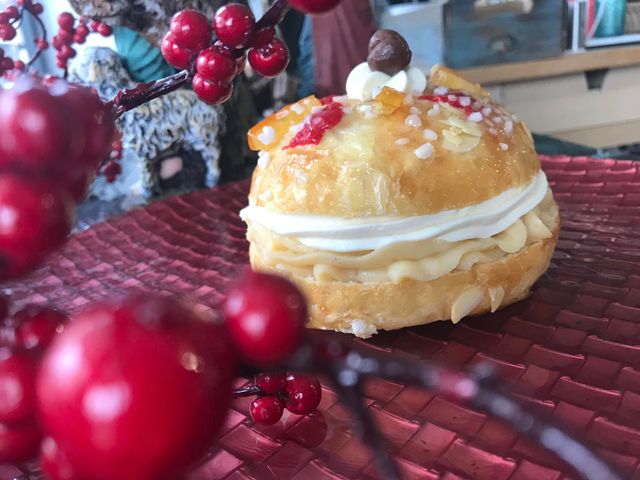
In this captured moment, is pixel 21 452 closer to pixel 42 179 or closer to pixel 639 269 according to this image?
pixel 42 179

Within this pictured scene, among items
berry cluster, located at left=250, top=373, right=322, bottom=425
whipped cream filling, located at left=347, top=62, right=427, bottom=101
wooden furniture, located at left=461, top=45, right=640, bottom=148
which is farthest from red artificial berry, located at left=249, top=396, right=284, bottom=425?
wooden furniture, located at left=461, top=45, right=640, bottom=148

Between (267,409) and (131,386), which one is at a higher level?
(131,386)

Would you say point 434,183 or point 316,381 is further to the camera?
point 434,183

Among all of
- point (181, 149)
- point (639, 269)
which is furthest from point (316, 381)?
point (181, 149)

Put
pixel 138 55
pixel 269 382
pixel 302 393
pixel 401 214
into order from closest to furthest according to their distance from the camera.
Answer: pixel 269 382
pixel 302 393
pixel 401 214
pixel 138 55

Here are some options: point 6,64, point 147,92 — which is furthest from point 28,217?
point 6,64

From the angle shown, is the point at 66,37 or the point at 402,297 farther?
the point at 402,297

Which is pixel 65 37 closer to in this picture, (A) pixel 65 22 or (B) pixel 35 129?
(A) pixel 65 22

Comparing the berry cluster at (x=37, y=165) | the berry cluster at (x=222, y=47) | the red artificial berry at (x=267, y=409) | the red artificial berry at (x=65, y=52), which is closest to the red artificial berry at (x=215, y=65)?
the berry cluster at (x=222, y=47)
